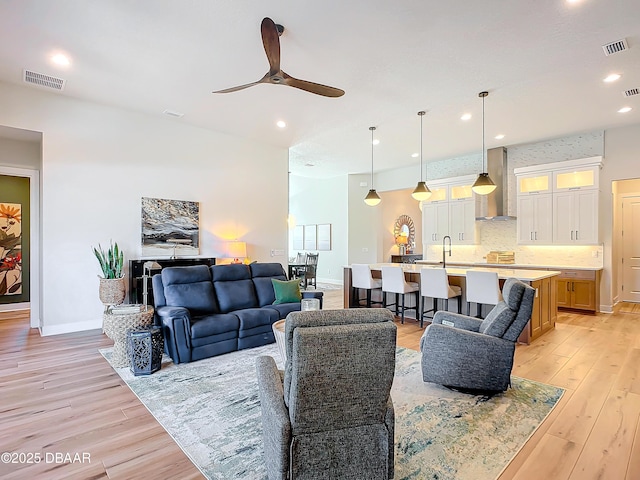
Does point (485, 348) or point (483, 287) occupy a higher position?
point (483, 287)

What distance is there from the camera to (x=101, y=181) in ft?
17.3

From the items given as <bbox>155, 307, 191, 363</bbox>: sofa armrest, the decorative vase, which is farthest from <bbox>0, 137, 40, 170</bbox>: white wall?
<bbox>155, 307, 191, 363</bbox>: sofa armrest

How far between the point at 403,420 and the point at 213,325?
88.6 inches

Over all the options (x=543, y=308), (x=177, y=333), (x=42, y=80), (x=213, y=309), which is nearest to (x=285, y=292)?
(x=213, y=309)

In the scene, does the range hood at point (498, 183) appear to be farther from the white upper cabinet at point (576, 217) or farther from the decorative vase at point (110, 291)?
the decorative vase at point (110, 291)

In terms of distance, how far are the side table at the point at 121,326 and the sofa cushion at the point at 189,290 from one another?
406mm

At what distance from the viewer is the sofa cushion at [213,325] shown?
3.69 metres

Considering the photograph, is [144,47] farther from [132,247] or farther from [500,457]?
[500,457]

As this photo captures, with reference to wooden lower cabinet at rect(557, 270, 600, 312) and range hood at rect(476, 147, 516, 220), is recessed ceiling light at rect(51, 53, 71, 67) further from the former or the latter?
wooden lower cabinet at rect(557, 270, 600, 312)

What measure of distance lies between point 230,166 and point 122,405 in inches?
191

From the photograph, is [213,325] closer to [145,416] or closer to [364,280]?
[145,416]

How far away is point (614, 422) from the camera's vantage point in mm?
2488

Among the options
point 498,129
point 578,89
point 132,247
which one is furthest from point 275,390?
point 498,129

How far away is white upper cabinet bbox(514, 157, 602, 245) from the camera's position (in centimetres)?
627
